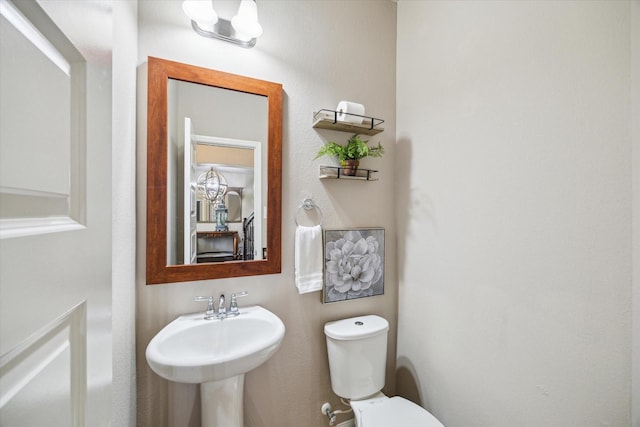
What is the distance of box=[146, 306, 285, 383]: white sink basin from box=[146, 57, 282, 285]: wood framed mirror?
0.71 feet

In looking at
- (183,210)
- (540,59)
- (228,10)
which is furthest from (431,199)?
(228,10)

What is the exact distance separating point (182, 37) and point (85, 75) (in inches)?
40.2

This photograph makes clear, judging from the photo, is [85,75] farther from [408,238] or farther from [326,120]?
[408,238]

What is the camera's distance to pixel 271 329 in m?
1.22

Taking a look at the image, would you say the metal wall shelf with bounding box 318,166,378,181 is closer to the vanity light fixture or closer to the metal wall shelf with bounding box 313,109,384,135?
the metal wall shelf with bounding box 313,109,384,135

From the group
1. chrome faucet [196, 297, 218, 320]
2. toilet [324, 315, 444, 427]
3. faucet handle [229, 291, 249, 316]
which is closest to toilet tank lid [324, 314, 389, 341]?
toilet [324, 315, 444, 427]

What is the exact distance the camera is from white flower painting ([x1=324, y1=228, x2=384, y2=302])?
155 cm

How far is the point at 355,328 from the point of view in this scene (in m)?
1.45

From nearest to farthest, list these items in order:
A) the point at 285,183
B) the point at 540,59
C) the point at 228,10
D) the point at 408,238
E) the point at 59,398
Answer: the point at 59,398, the point at 540,59, the point at 228,10, the point at 285,183, the point at 408,238

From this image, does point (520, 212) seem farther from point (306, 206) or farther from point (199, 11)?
point (199, 11)

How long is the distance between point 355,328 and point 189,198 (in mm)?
1123

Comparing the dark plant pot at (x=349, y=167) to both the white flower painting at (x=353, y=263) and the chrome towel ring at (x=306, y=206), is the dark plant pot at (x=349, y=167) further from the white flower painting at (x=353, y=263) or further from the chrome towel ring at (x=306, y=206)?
the white flower painting at (x=353, y=263)

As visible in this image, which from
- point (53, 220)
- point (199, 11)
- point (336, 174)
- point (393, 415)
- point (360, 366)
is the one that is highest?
point (199, 11)

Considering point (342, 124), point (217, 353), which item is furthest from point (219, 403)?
point (342, 124)
